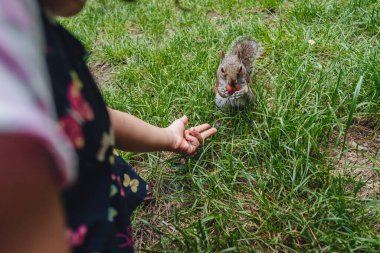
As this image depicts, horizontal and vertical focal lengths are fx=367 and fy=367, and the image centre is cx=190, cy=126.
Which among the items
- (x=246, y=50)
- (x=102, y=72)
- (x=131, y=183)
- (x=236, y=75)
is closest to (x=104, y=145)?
(x=131, y=183)

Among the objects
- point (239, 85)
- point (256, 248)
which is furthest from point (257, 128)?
point (256, 248)

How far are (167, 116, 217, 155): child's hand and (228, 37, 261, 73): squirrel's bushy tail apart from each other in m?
0.48

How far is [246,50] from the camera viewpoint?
165 centimetres

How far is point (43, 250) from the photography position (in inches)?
13.2

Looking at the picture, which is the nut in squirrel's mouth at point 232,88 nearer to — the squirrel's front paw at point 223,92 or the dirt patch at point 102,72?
the squirrel's front paw at point 223,92

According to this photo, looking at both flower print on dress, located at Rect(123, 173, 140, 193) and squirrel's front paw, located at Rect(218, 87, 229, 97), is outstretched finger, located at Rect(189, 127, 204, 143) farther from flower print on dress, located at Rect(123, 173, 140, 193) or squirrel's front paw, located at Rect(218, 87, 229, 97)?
flower print on dress, located at Rect(123, 173, 140, 193)

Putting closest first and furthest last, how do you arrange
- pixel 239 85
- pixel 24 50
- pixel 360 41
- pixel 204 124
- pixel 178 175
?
1. pixel 24 50
2. pixel 178 175
3. pixel 204 124
4. pixel 239 85
5. pixel 360 41

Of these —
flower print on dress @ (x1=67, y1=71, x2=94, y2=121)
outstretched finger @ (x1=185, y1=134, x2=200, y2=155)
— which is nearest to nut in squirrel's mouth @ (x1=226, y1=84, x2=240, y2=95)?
outstretched finger @ (x1=185, y1=134, x2=200, y2=155)

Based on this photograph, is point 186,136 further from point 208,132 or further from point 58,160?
point 58,160

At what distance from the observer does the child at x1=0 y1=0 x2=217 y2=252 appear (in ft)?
0.96

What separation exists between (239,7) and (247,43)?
0.62 meters

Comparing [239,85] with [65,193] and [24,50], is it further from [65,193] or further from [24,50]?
[24,50]

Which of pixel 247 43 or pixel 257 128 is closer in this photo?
pixel 257 128

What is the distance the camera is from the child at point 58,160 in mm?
294
